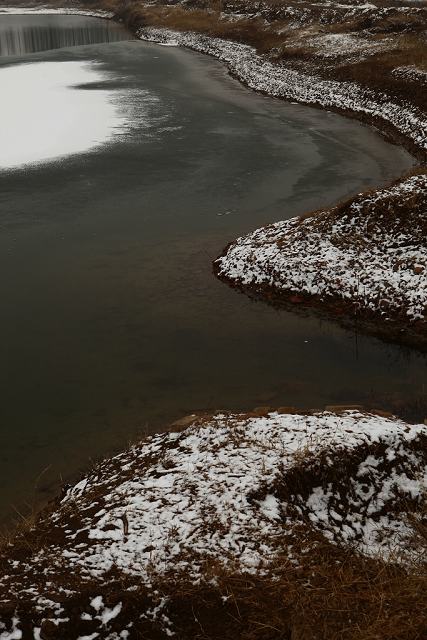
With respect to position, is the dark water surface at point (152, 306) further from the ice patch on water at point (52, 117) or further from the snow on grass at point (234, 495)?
the snow on grass at point (234, 495)

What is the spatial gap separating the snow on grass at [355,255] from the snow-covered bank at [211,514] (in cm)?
598

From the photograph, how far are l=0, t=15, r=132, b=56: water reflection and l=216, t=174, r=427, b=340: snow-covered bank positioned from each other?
5562cm

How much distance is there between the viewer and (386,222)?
52.5 ft

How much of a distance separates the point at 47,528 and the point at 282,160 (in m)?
22.0

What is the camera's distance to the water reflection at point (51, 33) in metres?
66.1

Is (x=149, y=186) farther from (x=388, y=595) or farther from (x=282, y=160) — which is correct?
(x=388, y=595)

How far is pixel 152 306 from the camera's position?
47.2 ft

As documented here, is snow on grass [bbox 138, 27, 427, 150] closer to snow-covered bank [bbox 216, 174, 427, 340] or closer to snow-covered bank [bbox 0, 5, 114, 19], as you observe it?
snow-covered bank [bbox 216, 174, 427, 340]

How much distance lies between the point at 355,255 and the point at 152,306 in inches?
236

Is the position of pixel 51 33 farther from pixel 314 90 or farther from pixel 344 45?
pixel 314 90

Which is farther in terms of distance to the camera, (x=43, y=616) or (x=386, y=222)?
(x=386, y=222)

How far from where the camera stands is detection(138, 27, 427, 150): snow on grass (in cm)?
2954

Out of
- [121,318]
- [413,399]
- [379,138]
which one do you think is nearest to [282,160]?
[379,138]

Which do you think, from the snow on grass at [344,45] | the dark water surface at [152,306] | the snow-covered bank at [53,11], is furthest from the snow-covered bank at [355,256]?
the snow-covered bank at [53,11]
